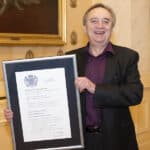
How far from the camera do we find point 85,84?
2.09m

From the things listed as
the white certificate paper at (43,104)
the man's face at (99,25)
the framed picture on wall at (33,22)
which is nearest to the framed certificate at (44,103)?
the white certificate paper at (43,104)

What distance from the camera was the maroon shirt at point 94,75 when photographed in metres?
2.22

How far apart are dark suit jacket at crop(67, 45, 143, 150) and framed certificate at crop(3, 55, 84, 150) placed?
10cm

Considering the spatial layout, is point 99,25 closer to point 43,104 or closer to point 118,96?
point 118,96

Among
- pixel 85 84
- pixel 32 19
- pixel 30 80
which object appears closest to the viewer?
pixel 85 84

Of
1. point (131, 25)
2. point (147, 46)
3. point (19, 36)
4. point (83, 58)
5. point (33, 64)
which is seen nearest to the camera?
point (33, 64)

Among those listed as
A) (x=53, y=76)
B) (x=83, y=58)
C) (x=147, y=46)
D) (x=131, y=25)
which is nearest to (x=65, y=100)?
(x=53, y=76)

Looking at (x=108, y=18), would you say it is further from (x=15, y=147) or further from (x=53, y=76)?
(x=15, y=147)

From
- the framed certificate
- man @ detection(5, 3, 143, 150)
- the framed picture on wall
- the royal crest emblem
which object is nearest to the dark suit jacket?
man @ detection(5, 3, 143, 150)

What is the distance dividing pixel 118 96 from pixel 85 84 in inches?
8.1

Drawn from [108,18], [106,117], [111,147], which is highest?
[108,18]

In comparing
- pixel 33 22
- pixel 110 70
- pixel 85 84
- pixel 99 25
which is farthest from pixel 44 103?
pixel 33 22

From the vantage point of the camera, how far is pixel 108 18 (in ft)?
7.52

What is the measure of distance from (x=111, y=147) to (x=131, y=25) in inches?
83.0
